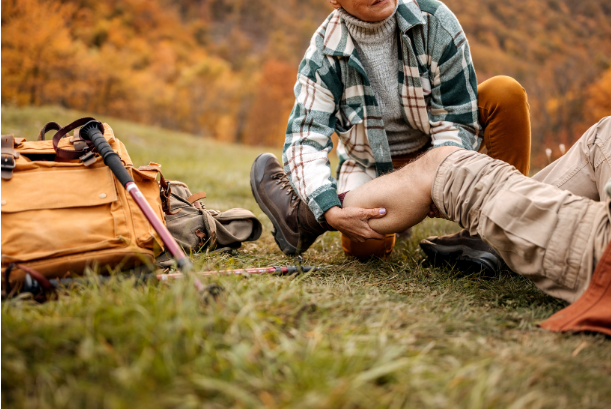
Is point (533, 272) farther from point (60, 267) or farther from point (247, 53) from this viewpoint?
point (247, 53)

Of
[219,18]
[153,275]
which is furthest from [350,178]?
[219,18]

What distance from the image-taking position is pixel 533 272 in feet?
5.65

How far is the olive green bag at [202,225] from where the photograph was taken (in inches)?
98.7

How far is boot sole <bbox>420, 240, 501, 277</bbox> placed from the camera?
228 centimetres

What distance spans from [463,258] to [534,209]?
28.8 inches

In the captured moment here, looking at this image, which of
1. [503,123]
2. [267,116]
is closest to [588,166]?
[503,123]

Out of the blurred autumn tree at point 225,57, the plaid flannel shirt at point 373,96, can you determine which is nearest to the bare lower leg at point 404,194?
the plaid flannel shirt at point 373,96

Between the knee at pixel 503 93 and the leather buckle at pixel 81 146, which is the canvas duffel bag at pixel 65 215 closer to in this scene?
the leather buckle at pixel 81 146

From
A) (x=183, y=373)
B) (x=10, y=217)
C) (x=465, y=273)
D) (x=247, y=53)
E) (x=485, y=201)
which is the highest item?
(x=247, y=53)

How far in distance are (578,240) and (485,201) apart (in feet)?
1.21

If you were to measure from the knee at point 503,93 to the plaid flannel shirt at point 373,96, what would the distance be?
99 millimetres

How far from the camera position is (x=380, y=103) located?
262 cm

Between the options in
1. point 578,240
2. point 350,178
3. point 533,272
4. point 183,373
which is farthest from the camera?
point 350,178

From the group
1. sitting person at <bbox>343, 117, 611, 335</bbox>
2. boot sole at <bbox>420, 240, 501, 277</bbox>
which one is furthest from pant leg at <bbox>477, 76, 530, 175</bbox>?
boot sole at <bbox>420, 240, 501, 277</bbox>
